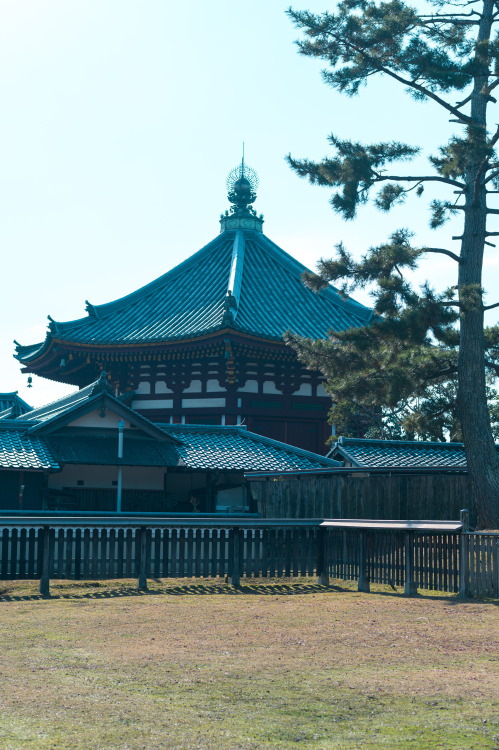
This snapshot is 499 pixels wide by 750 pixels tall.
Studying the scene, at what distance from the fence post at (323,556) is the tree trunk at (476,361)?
4.07m

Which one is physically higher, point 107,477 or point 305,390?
point 305,390

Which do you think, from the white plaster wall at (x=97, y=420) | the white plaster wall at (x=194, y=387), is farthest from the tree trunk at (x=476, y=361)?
the white plaster wall at (x=194, y=387)

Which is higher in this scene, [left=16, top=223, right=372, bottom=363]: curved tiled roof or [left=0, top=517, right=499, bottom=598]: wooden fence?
[left=16, top=223, right=372, bottom=363]: curved tiled roof

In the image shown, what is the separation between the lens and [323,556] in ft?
60.3

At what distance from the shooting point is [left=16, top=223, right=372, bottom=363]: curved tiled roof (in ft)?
115

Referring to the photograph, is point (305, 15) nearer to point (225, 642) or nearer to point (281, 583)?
point (281, 583)

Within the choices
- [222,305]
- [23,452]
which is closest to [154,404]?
[222,305]

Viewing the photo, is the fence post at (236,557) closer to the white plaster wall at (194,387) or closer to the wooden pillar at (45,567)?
the wooden pillar at (45,567)

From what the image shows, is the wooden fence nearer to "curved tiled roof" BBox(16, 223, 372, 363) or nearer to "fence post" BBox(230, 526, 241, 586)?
"fence post" BBox(230, 526, 241, 586)

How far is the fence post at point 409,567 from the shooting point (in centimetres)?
1605

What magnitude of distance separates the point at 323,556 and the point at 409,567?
2.67 m

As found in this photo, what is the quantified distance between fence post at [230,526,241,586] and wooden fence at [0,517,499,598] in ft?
0.07

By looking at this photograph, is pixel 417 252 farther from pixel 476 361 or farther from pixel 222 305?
pixel 222 305

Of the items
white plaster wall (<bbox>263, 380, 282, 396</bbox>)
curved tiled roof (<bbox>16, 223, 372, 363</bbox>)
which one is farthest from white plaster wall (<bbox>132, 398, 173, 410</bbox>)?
white plaster wall (<bbox>263, 380, 282, 396</bbox>)
